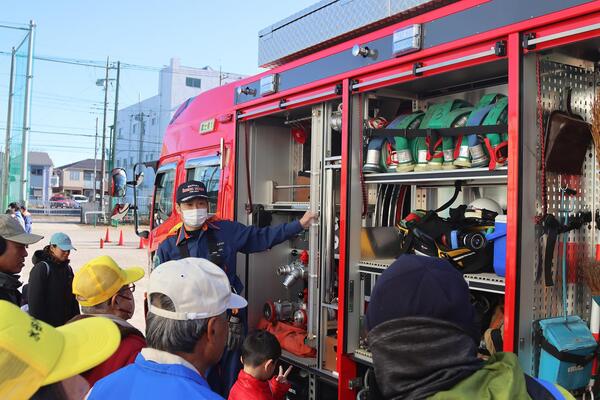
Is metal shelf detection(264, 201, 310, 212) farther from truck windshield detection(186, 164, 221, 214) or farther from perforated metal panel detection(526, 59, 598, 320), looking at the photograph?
perforated metal panel detection(526, 59, 598, 320)

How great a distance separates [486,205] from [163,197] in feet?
13.5

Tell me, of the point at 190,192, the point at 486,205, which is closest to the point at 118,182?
the point at 190,192

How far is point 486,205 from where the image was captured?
11.9 ft

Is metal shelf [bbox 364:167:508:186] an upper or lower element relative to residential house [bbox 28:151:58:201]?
lower

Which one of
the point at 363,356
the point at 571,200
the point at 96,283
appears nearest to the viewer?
the point at 96,283

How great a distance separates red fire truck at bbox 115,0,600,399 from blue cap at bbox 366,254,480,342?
1447mm

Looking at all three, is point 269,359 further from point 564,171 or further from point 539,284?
point 564,171

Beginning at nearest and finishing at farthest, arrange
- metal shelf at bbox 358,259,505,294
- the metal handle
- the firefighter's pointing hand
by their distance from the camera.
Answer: metal shelf at bbox 358,259,505,294
the firefighter's pointing hand
the metal handle

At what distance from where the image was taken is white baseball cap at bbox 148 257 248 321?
1691mm

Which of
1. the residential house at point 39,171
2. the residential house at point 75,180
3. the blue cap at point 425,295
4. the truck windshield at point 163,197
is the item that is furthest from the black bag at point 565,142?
the residential house at point 75,180

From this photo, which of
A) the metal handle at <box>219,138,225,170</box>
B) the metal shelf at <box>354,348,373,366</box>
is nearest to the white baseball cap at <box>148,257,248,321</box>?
the metal shelf at <box>354,348,373,366</box>

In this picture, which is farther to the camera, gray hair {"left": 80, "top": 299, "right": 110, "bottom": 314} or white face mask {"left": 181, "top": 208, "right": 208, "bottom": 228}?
white face mask {"left": 181, "top": 208, "right": 208, "bottom": 228}

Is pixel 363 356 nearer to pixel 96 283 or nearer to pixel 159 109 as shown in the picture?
pixel 96 283

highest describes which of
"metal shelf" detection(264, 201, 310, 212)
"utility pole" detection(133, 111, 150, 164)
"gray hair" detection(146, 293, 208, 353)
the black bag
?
"utility pole" detection(133, 111, 150, 164)
